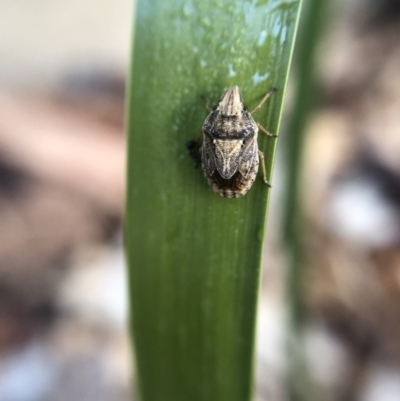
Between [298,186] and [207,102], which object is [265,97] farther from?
[298,186]

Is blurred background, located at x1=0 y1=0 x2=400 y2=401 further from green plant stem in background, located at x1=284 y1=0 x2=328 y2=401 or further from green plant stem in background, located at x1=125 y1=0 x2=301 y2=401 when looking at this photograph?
green plant stem in background, located at x1=125 y1=0 x2=301 y2=401

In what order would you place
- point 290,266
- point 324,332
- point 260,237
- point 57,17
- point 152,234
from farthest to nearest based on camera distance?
1. point 57,17
2. point 324,332
3. point 290,266
4. point 152,234
5. point 260,237

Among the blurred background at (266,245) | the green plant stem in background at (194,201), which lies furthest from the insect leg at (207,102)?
the blurred background at (266,245)

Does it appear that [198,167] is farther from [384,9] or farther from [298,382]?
[384,9]

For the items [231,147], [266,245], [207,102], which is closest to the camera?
[207,102]

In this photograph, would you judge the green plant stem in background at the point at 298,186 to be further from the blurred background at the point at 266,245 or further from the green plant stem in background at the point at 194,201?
the green plant stem in background at the point at 194,201

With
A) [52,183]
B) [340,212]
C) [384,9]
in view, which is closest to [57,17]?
[52,183]

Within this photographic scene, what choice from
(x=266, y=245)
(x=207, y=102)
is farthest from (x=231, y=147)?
(x=266, y=245)
